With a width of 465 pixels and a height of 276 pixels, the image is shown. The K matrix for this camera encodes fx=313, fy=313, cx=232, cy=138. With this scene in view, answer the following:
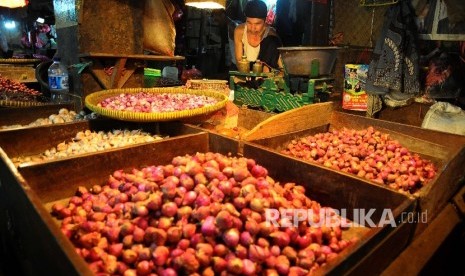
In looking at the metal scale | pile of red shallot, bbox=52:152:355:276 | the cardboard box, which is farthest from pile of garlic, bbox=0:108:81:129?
the cardboard box

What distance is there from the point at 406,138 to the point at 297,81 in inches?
51.0

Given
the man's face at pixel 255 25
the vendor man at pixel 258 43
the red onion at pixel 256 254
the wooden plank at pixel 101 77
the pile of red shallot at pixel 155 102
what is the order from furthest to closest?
the vendor man at pixel 258 43, the man's face at pixel 255 25, the wooden plank at pixel 101 77, the pile of red shallot at pixel 155 102, the red onion at pixel 256 254

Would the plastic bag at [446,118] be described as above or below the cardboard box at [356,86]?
below

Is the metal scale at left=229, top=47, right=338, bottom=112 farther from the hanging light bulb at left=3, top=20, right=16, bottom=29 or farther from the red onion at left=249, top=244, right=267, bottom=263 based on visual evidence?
the hanging light bulb at left=3, top=20, right=16, bottom=29

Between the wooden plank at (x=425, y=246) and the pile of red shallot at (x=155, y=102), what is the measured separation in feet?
6.63

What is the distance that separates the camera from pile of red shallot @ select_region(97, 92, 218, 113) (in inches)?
112

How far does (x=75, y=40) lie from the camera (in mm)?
3742

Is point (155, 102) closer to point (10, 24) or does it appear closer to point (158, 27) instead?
point (158, 27)

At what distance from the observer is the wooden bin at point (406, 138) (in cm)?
194

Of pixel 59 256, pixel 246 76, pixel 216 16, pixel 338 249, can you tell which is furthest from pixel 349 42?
pixel 59 256

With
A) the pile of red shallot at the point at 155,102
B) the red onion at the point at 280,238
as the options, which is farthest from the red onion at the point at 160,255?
the pile of red shallot at the point at 155,102

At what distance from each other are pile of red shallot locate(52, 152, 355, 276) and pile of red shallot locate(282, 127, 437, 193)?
81 cm

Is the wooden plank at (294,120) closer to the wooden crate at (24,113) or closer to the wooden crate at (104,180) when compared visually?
the wooden crate at (104,180)

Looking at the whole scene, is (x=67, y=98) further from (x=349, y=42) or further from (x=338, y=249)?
(x=349, y=42)
